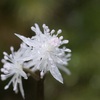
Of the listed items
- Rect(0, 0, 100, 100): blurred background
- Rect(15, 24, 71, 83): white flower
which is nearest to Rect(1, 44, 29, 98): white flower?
Rect(15, 24, 71, 83): white flower

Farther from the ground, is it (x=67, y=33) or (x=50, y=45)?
(x=67, y=33)

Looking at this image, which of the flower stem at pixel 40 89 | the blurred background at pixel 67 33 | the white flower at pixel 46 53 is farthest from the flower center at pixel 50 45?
the blurred background at pixel 67 33

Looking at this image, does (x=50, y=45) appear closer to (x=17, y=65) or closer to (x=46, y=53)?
(x=46, y=53)

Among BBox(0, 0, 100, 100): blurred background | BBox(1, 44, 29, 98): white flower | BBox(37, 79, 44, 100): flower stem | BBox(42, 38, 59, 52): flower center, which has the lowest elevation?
BBox(37, 79, 44, 100): flower stem

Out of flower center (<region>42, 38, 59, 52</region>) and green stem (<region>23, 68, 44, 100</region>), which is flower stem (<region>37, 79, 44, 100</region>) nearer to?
green stem (<region>23, 68, 44, 100</region>)

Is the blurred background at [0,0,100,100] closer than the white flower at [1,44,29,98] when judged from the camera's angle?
No

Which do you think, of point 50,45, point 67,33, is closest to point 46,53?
point 50,45

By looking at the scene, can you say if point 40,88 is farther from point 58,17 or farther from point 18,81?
point 58,17

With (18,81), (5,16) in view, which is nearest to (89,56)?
(5,16)

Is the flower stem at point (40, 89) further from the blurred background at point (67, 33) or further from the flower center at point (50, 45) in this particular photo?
the blurred background at point (67, 33)
